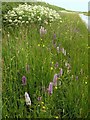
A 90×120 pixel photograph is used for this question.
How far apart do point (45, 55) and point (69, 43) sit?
154 cm

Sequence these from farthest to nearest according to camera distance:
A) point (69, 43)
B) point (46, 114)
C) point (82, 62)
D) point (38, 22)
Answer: point (38, 22)
point (69, 43)
point (82, 62)
point (46, 114)

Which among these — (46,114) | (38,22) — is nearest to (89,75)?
(46,114)

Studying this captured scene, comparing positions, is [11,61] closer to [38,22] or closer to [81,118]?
[81,118]

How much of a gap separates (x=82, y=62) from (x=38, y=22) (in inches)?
134

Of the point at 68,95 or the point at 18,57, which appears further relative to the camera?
the point at 18,57

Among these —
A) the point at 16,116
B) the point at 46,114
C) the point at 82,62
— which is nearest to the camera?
the point at 46,114

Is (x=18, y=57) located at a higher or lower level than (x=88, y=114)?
higher

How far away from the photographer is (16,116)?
9.96 feet

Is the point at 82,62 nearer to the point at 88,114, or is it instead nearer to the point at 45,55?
the point at 45,55

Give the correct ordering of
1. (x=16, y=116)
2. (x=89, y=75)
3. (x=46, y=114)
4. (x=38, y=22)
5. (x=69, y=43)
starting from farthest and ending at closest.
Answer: (x=38, y=22), (x=69, y=43), (x=89, y=75), (x=16, y=116), (x=46, y=114)

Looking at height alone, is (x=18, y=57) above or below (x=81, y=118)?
above

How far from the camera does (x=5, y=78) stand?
11.9 ft

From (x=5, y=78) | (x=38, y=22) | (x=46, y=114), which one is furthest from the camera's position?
(x=38, y=22)

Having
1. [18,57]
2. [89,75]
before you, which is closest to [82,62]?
[89,75]
